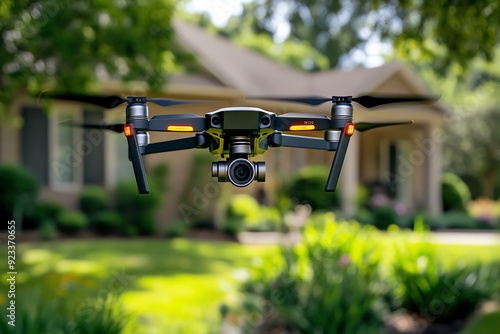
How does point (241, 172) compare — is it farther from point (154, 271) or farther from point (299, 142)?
point (154, 271)

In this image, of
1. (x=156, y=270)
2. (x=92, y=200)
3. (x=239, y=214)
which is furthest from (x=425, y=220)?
(x=156, y=270)

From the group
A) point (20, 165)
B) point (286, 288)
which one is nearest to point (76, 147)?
point (20, 165)

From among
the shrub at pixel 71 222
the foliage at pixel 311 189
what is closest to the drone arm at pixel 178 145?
the shrub at pixel 71 222

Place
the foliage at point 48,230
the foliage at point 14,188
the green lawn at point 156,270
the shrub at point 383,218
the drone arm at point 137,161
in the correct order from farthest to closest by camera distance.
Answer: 1. the shrub at point 383,218
2. the foliage at point 14,188
3. the foliage at point 48,230
4. the green lawn at point 156,270
5. the drone arm at point 137,161

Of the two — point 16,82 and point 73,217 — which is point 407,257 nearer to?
point 16,82

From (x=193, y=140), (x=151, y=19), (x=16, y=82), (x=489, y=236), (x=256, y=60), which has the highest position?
(x=256, y=60)

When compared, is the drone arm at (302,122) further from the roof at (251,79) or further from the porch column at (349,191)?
the porch column at (349,191)

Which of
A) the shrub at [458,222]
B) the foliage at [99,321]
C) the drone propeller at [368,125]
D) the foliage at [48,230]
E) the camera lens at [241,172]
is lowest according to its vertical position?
the shrub at [458,222]

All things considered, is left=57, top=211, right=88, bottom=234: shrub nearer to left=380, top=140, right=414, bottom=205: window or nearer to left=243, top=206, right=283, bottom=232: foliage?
left=243, top=206, right=283, bottom=232: foliage
